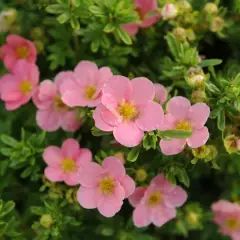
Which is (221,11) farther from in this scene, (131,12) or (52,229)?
(52,229)

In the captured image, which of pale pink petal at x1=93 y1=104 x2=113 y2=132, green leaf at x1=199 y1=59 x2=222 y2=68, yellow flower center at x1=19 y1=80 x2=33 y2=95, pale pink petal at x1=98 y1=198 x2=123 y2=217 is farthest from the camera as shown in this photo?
yellow flower center at x1=19 y1=80 x2=33 y2=95

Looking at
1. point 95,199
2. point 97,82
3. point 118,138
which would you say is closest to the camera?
point 118,138

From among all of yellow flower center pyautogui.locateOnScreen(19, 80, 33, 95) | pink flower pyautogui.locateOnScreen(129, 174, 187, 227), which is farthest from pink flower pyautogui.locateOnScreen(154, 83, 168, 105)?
yellow flower center pyautogui.locateOnScreen(19, 80, 33, 95)

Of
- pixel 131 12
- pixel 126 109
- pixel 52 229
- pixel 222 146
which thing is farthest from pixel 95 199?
pixel 131 12

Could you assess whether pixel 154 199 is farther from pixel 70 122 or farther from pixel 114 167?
pixel 70 122

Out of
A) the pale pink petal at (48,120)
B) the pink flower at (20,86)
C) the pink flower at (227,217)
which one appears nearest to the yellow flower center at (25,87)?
the pink flower at (20,86)

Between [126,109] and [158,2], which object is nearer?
[126,109]

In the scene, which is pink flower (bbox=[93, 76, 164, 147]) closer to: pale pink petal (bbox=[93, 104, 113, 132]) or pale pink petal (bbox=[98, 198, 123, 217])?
pale pink petal (bbox=[93, 104, 113, 132])
